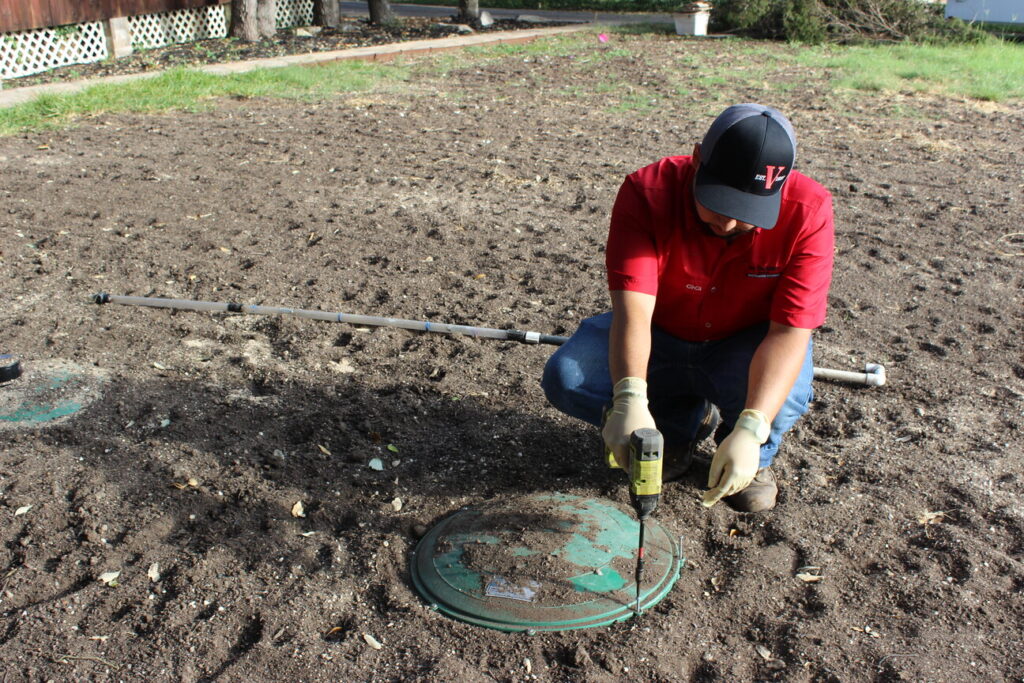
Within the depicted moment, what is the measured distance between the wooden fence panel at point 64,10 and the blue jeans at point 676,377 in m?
9.93

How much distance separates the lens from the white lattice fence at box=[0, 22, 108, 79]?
417 inches

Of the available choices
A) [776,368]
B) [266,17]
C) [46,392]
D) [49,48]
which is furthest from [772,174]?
[266,17]

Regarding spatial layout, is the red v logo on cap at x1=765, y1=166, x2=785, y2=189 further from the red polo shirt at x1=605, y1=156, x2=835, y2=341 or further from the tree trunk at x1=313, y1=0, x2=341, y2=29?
the tree trunk at x1=313, y1=0, x2=341, y2=29

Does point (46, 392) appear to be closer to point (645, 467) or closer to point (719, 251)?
point (645, 467)

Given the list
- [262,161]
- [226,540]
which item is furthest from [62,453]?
[262,161]

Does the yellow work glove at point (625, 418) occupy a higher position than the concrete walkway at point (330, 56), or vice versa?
the concrete walkway at point (330, 56)

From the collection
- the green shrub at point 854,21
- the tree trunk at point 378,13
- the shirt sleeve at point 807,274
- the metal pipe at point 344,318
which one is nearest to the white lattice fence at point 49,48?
the tree trunk at point 378,13

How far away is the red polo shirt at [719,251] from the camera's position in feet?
8.70

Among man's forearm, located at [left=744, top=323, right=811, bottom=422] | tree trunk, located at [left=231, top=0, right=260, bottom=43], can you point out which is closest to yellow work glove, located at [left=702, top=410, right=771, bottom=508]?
man's forearm, located at [left=744, top=323, right=811, bottom=422]

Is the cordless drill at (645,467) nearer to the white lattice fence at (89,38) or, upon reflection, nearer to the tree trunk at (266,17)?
the white lattice fence at (89,38)

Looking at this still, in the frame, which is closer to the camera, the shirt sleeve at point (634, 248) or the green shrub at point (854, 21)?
the shirt sleeve at point (634, 248)

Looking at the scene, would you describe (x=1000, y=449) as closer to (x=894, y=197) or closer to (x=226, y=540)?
(x=226, y=540)

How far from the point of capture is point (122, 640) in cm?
240

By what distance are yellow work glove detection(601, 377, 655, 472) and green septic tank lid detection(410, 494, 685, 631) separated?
32 centimetres
